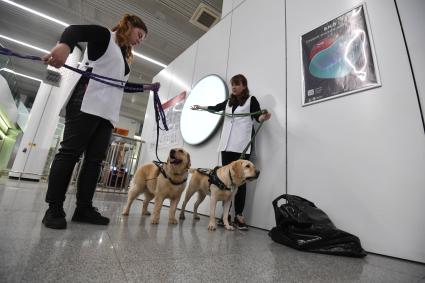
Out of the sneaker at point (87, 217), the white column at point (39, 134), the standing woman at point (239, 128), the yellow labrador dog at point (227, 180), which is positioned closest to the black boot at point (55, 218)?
the sneaker at point (87, 217)

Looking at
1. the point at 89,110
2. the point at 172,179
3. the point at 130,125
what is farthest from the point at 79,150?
the point at 130,125

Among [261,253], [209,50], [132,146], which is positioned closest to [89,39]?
[261,253]

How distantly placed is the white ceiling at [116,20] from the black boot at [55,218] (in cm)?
546

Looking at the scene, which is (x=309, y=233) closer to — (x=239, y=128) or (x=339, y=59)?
(x=239, y=128)

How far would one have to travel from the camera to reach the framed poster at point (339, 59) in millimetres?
1799

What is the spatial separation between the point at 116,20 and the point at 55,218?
6.65m

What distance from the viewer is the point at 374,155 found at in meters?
1.62

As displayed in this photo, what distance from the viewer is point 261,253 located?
4.14 feet

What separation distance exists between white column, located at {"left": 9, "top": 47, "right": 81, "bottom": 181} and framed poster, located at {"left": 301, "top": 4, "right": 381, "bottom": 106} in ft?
20.4

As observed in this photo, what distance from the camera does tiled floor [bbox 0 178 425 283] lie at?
2.37 feet

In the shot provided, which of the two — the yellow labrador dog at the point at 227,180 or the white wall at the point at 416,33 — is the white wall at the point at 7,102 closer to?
the yellow labrador dog at the point at 227,180

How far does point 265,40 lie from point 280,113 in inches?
44.8

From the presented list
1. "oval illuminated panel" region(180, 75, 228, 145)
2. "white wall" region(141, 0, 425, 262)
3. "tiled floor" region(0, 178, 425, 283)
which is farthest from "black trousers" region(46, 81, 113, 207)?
"oval illuminated panel" region(180, 75, 228, 145)

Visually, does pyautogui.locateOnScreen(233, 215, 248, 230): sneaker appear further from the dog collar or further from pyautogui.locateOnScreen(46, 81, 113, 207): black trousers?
pyautogui.locateOnScreen(46, 81, 113, 207): black trousers
